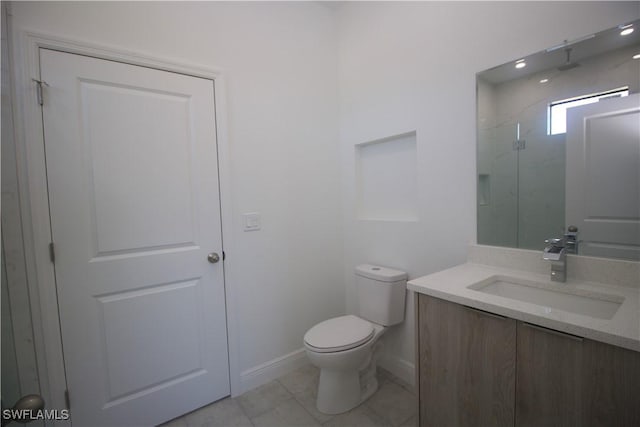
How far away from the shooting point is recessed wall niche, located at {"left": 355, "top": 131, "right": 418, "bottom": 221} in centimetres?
197

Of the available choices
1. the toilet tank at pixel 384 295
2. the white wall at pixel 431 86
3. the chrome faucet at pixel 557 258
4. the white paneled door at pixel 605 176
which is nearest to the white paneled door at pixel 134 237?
the toilet tank at pixel 384 295

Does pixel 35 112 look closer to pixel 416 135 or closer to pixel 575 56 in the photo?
pixel 416 135

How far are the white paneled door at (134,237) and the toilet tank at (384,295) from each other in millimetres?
938

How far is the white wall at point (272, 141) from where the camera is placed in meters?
1.68

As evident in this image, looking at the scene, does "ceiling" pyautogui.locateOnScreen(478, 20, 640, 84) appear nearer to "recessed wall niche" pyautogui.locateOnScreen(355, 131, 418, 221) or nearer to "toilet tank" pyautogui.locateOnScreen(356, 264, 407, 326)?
"recessed wall niche" pyautogui.locateOnScreen(355, 131, 418, 221)

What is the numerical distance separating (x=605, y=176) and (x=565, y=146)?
195 mm

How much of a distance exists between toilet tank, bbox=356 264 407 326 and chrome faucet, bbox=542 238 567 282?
0.82 metres

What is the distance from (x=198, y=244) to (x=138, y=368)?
725 millimetres

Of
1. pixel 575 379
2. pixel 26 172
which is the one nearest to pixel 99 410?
pixel 26 172

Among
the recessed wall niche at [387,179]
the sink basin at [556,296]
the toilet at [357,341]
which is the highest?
the recessed wall niche at [387,179]

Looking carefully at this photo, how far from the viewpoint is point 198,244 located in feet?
5.77

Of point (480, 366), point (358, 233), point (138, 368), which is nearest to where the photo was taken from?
point (480, 366)

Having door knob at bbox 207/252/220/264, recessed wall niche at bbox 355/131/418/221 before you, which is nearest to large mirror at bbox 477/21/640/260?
recessed wall niche at bbox 355/131/418/221

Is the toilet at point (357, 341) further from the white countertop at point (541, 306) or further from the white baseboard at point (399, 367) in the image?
the white countertop at point (541, 306)
